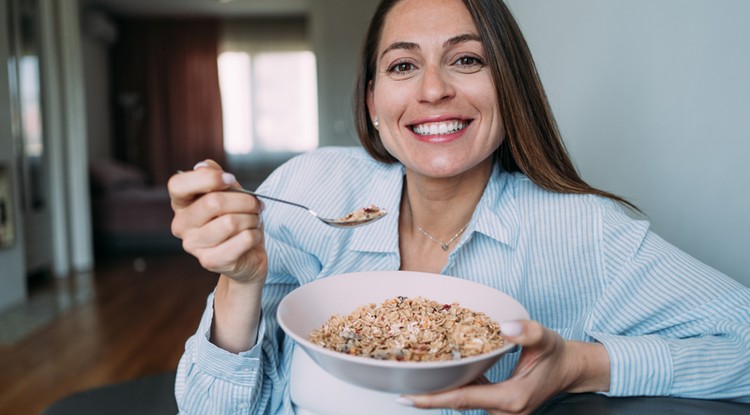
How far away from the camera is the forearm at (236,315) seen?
843 mm

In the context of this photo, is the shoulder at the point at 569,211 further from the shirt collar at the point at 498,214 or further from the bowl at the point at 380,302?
the bowl at the point at 380,302

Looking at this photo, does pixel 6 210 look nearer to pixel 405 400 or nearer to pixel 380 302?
pixel 380 302

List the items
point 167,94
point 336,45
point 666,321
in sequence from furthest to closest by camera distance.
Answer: point 167,94
point 336,45
point 666,321

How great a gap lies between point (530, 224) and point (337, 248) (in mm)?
360

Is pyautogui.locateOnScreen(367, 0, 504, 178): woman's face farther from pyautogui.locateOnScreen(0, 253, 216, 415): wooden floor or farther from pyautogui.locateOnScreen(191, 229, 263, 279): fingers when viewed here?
pyautogui.locateOnScreen(0, 253, 216, 415): wooden floor

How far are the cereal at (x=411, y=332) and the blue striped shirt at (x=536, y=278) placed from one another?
0.20 meters

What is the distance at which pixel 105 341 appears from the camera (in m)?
2.94

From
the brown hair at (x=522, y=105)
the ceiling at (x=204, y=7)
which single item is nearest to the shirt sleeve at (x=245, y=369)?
the brown hair at (x=522, y=105)

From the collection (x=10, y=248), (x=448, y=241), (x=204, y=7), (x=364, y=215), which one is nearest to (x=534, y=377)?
(x=364, y=215)

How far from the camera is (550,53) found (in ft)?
5.64

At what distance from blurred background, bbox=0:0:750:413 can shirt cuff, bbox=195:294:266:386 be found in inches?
34.6

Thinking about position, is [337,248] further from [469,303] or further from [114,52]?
[114,52]

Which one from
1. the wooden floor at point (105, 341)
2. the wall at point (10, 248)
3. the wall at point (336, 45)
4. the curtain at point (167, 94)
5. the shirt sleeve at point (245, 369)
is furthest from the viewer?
the curtain at point (167, 94)

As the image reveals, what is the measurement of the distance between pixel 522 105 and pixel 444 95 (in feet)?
0.47
